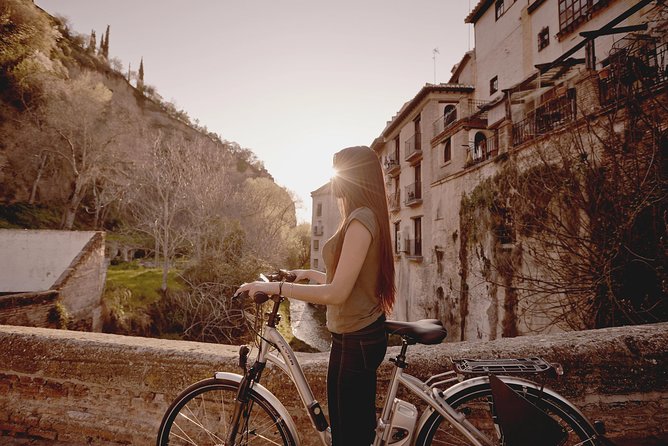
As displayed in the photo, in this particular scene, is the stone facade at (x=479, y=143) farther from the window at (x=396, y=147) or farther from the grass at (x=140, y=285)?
the grass at (x=140, y=285)

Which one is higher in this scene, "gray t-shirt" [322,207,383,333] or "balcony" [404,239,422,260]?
"balcony" [404,239,422,260]

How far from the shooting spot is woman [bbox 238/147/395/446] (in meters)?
1.60

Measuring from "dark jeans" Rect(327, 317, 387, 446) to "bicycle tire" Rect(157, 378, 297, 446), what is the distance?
1.03ft

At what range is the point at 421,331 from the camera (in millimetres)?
1587

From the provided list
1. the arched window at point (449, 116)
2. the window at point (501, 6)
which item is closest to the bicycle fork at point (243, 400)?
the arched window at point (449, 116)

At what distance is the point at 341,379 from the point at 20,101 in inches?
1351

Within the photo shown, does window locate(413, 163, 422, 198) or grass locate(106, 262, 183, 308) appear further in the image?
window locate(413, 163, 422, 198)

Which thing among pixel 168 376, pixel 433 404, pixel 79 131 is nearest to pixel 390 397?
pixel 433 404

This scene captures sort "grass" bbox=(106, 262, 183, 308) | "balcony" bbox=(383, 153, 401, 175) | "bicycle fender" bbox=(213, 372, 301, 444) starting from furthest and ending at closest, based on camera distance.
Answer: "balcony" bbox=(383, 153, 401, 175) < "grass" bbox=(106, 262, 183, 308) < "bicycle fender" bbox=(213, 372, 301, 444)

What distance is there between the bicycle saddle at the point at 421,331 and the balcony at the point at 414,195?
1614cm

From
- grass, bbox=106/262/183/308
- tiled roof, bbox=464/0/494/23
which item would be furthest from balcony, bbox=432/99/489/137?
grass, bbox=106/262/183/308

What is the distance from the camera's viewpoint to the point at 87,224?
30.6 m

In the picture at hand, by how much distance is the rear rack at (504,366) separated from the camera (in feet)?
4.75

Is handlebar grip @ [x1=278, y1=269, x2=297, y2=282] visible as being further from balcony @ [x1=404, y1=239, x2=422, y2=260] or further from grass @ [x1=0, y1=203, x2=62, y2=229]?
grass @ [x1=0, y1=203, x2=62, y2=229]
